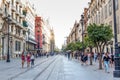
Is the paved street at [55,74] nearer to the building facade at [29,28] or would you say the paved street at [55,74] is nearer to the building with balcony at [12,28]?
the building with balcony at [12,28]

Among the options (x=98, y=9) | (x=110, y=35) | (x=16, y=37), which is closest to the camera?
(x=110, y=35)

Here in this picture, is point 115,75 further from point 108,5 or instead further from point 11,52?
point 11,52

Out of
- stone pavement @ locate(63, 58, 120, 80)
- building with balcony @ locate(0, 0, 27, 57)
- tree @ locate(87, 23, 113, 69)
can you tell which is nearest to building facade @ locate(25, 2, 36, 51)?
building with balcony @ locate(0, 0, 27, 57)

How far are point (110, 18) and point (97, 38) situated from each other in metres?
21.9

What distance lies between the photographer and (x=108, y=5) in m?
54.7

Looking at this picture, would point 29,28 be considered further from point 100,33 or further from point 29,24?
point 100,33

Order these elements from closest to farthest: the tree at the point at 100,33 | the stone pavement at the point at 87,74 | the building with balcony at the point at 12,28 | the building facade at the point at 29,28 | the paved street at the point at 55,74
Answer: the stone pavement at the point at 87,74
the paved street at the point at 55,74
the tree at the point at 100,33
the building with balcony at the point at 12,28
the building facade at the point at 29,28

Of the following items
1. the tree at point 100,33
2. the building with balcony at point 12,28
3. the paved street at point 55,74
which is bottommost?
the paved street at point 55,74

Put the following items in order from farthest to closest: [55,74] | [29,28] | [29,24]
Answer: [29,24] → [29,28] → [55,74]

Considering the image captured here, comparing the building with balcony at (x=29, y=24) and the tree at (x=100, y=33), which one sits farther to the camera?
the building with balcony at (x=29, y=24)

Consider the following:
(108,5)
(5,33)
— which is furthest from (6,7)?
(108,5)

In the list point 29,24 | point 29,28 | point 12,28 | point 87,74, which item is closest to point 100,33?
point 87,74

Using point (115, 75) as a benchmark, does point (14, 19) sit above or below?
above

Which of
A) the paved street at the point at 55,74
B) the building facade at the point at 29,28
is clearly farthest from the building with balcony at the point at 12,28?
the paved street at the point at 55,74
